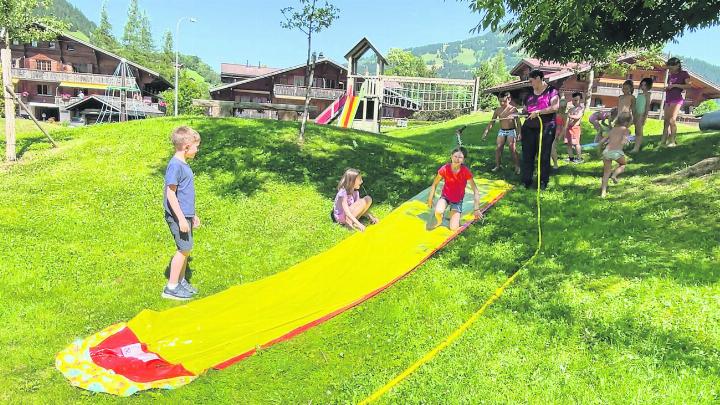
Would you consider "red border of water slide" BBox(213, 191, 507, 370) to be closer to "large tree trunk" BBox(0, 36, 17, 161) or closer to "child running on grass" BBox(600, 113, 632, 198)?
"child running on grass" BBox(600, 113, 632, 198)

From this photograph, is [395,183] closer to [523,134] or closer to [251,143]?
[523,134]

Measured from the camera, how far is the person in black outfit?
9164mm

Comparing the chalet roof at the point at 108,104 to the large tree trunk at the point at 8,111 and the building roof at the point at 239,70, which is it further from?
the large tree trunk at the point at 8,111

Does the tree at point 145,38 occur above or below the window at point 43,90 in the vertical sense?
above

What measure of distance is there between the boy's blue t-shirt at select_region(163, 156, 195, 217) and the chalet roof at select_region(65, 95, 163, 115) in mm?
41492

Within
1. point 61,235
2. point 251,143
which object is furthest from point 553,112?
point 61,235

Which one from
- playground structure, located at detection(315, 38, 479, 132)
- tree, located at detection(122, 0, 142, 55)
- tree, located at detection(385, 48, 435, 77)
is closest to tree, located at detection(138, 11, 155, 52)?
tree, located at detection(122, 0, 142, 55)

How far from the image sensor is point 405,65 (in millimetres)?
137500

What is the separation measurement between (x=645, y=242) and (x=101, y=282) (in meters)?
7.66

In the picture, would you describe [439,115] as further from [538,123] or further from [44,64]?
[44,64]

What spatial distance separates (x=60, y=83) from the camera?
52.2m

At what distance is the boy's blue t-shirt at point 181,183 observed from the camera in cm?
585

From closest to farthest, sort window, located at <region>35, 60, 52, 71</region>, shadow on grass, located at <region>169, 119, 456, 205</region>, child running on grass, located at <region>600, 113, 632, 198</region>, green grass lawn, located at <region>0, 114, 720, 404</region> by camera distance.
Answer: green grass lawn, located at <region>0, 114, 720, 404</region> → child running on grass, located at <region>600, 113, 632, 198</region> → shadow on grass, located at <region>169, 119, 456, 205</region> → window, located at <region>35, 60, 52, 71</region>

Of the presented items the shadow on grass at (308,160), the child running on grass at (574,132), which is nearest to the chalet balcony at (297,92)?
the shadow on grass at (308,160)
